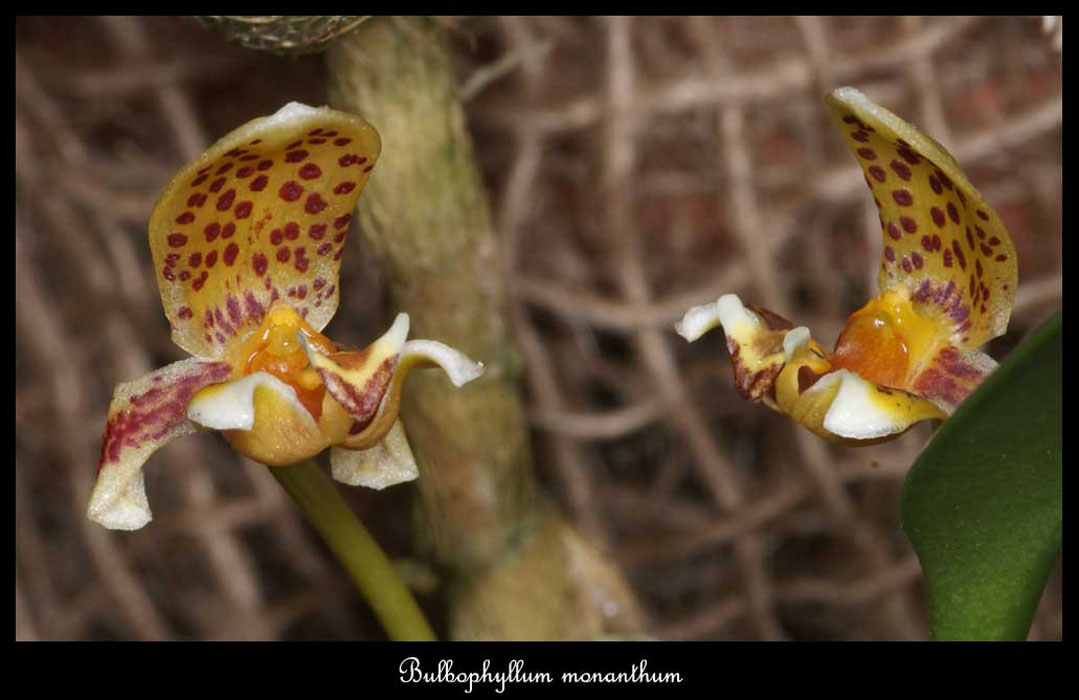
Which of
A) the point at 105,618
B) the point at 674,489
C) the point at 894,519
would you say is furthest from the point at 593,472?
the point at 105,618

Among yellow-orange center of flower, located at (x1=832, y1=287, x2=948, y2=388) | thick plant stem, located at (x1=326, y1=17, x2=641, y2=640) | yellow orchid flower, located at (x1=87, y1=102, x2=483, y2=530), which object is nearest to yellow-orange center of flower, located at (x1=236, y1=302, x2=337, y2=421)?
yellow orchid flower, located at (x1=87, y1=102, x2=483, y2=530)

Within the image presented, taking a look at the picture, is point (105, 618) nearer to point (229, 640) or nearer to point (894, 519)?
point (229, 640)

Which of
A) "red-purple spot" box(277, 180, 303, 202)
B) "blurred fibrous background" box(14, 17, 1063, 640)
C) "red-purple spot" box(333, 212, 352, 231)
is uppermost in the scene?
"red-purple spot" box(277, 180, 303, 202)

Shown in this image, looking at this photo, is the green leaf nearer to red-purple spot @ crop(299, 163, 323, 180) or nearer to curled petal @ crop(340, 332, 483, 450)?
curled petal @ crop(340, 332, 483, 450)

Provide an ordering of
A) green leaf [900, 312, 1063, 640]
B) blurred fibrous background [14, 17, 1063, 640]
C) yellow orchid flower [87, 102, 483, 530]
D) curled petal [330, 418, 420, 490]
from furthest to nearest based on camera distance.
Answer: blurred fibrous background [14, 17, 1063, 640] < curled petal [330, 418, 420, 490] < yellow orchid flower [87, 102, 483, 530] < green leaf [900, 312, 1063, 640]

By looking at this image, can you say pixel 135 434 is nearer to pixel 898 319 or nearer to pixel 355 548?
pixel 355 548

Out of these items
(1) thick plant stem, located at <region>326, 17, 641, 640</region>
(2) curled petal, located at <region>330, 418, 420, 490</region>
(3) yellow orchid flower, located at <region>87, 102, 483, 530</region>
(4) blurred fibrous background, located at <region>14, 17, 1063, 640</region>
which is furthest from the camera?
(4) blurred fibrous background, located at <region>14, 17, 1063, 640</region>

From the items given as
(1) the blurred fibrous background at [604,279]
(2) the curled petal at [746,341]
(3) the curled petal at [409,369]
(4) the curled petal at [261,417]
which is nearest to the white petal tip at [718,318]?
(2) the curled petal at [746,341]

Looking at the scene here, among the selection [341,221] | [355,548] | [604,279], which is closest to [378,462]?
[355,548]
